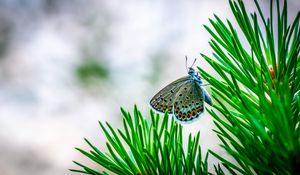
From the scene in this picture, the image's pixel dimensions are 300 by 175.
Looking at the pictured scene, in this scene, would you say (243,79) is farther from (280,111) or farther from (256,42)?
(280,111)

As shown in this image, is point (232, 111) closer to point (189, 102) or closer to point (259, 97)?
point (259, 97)

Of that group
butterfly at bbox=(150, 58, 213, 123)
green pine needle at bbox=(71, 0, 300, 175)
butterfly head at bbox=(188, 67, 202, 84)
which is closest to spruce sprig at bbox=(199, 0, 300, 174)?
green pine needle at bbox=(71, 0, 300, 175)

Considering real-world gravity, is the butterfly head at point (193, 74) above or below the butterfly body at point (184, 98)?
above

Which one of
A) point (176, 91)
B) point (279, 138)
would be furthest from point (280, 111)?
point (176, 91)

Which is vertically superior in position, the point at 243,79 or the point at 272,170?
the point at 243,79

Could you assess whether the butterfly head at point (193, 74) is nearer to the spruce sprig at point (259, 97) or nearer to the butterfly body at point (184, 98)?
the butterfly body at point (184, 98)

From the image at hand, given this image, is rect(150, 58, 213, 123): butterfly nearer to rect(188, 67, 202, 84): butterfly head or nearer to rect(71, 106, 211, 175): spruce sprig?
rect(188, 67, 202, 84): butterfly head

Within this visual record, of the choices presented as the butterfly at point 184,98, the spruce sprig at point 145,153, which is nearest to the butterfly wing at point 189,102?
the butterfly at point 184,98
